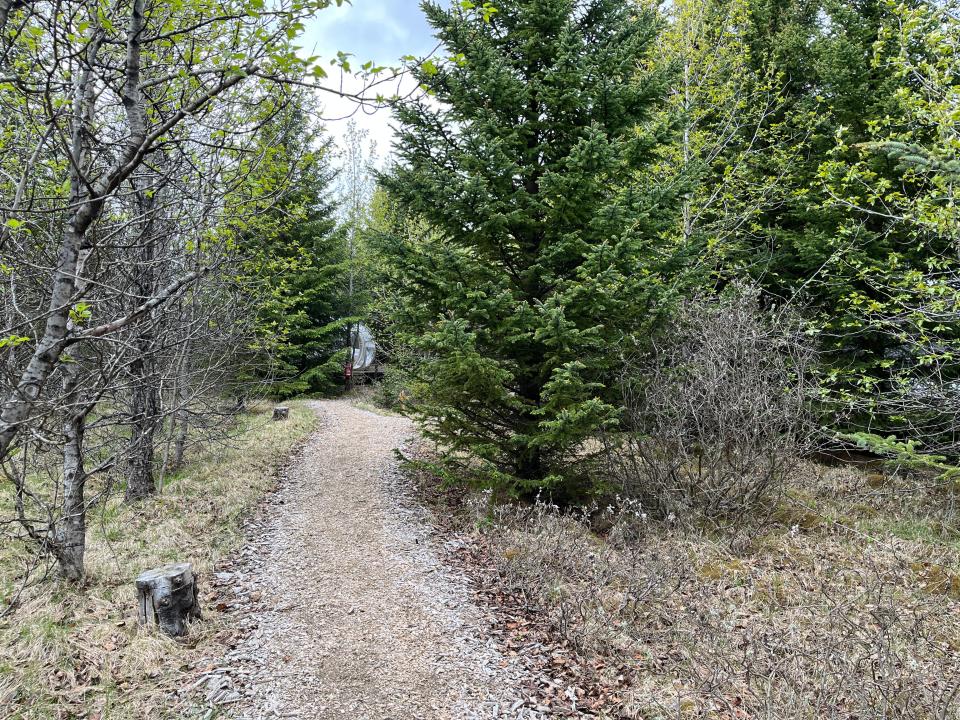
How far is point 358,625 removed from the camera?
4.82 metres

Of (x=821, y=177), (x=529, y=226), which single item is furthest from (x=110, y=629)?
(x=821, y=177)

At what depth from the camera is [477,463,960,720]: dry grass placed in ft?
12.2

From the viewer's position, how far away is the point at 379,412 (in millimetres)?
17188

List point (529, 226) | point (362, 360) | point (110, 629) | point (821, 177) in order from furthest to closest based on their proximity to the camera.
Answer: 1. point (362, 360)
2. point (821, 177)
3. point (529, 226)
4. point (110, 629)

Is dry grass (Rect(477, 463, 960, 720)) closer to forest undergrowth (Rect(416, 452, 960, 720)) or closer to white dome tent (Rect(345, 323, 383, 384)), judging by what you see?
forest undergrowth (Rect(416, 452, 960, 720))

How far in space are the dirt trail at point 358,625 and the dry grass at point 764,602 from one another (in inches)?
33.1

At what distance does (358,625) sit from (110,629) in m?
2.06

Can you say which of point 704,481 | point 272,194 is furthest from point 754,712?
point 272,194

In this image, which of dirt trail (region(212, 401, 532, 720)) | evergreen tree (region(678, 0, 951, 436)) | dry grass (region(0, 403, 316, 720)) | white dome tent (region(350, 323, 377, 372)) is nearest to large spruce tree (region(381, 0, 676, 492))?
dirt trail (region(212, 401, 532, 720))

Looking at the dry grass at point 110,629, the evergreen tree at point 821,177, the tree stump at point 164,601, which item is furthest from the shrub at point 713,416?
the dry grass at point 110,629

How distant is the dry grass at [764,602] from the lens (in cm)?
371

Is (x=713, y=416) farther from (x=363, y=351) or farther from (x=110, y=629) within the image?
(x=363, y=351)

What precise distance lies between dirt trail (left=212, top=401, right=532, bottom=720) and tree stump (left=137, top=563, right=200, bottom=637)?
1.91 feet

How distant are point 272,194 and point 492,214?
10.6ft
